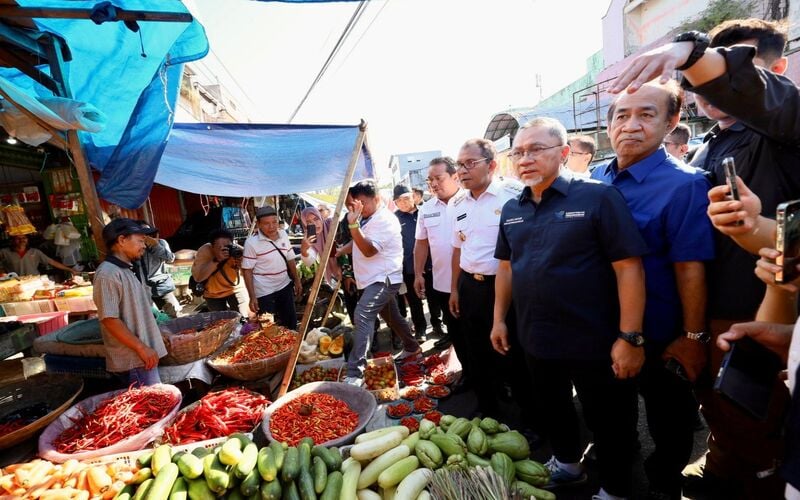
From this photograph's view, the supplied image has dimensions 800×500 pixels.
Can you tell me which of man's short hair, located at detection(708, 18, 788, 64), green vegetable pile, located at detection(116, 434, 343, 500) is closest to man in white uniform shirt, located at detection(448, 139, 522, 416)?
Answer: man's short hair, located at detection(708, 18, 788, 64)

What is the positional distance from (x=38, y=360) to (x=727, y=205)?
666 centimetres

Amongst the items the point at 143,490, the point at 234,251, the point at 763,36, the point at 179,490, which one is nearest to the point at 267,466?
the point at 179,490

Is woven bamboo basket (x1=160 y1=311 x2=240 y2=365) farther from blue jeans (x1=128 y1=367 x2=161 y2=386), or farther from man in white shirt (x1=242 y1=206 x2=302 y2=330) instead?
man in white shirt (x1=242 y1=206 x2=302 y2=330)

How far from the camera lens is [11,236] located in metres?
6.25

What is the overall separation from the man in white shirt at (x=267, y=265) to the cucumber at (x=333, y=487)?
11.0 feet

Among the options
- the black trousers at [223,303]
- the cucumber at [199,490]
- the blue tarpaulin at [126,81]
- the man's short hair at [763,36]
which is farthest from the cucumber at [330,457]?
the black trousers at [223,303]

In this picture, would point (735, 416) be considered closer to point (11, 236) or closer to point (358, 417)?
point (358, 417)

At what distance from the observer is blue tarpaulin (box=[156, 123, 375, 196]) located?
4.22 m

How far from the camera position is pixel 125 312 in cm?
298

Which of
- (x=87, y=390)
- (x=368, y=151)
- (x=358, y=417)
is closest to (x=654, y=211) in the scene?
(x=358, y=417)

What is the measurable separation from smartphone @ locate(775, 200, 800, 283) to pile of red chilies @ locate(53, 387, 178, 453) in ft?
11.9

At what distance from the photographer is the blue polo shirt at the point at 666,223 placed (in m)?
1.80

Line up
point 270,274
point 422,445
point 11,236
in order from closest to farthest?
1. point 422,445
2. point 270,274
3. point 11,236

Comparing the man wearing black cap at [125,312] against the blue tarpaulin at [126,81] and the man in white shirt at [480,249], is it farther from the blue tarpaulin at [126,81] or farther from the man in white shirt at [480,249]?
the man in white shirt at [480,249]
